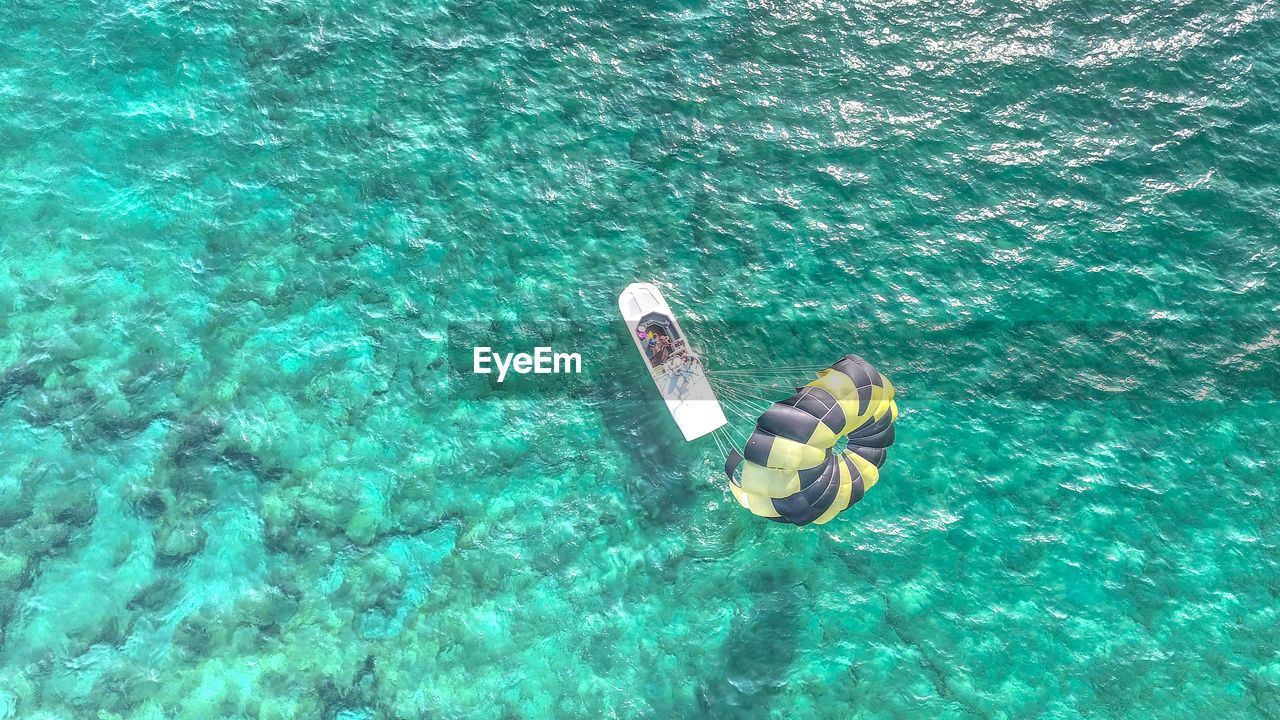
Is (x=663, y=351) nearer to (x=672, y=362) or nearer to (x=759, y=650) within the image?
(x=672, y=362)

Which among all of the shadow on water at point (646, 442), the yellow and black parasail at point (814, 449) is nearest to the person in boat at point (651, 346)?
the shadow on water at point (646, 442)

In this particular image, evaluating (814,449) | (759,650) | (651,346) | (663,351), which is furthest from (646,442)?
(759,650)

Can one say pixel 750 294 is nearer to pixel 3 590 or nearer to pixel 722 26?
pixel 722 26

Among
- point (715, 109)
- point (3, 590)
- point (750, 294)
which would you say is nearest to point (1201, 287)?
point (750, 294)

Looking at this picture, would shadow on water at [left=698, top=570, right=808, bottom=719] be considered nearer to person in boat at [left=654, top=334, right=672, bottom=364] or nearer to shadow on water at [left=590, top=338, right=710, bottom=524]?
shadow on water at [left=590, top=338, right=710, bottom=524]

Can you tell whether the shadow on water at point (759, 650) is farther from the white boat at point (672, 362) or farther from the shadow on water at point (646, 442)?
the white boat at point (672, 362)

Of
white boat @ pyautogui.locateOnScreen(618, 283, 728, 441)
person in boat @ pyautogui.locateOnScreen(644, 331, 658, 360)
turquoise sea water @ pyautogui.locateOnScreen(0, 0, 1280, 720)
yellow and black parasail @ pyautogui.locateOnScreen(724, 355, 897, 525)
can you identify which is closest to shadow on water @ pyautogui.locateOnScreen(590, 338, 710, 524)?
turquoise sea water @ pyautogui.locateOnScreen(0, 0, 1280, 720)
